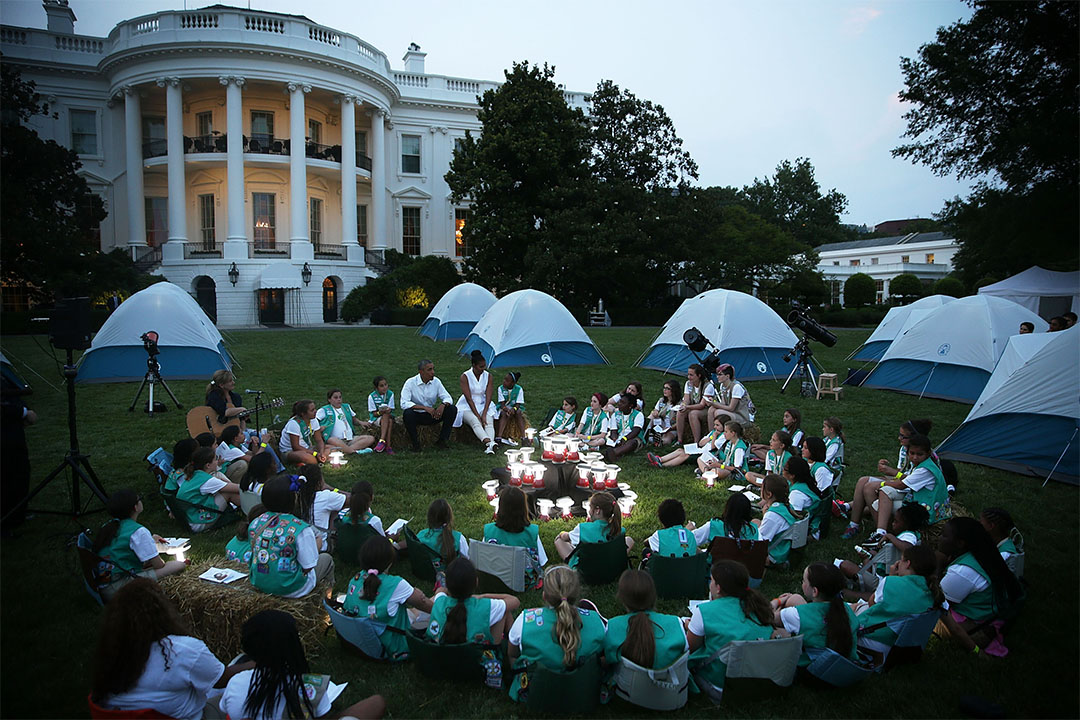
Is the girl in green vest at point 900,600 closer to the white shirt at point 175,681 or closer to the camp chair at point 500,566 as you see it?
the camp chair at point 500,566

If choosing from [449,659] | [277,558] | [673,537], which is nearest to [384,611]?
[449,659]

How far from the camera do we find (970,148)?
34.8ft

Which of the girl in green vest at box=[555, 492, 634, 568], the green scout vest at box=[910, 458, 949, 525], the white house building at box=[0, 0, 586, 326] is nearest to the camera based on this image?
the girl in green vest at box=[555, 492, 634, 568]

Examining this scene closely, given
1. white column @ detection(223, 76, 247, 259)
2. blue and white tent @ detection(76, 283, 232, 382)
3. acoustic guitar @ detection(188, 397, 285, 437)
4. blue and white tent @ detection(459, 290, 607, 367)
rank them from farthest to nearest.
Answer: white column @ detection(223, 76, 247, 259) → blue and white tent @ detection(459, 290, 607, 367) → blue and white tent @ detection(76, 283, 232, 382) → acoustic guitar @ detection(188, 397, 285, 437)

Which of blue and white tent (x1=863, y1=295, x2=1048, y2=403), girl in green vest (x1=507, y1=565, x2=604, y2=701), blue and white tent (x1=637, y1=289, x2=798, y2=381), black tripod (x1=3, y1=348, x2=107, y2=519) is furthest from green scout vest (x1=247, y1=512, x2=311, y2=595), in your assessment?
blue and white tent (x1=863, y1=295, x2=1048, y2=403)

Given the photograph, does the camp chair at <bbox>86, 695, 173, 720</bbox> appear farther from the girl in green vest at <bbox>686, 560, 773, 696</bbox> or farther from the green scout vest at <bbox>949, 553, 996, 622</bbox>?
the green scout vest at <bbox>949, 553, 996, 622</bbox>

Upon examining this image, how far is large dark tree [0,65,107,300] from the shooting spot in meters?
16.0

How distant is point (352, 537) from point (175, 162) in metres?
30.4

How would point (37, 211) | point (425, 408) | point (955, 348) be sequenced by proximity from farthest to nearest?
1. point (37, 211)
2. point (955, 348)
3. point (425, 408)

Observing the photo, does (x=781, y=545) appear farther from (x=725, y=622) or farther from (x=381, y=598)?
(x=381, y=598)

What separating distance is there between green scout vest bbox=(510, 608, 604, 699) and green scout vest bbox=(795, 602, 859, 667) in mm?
1115

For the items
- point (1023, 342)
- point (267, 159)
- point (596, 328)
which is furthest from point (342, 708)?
point (267, 159)

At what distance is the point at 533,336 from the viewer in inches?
603

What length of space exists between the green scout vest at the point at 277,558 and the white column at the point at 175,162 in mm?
29978
